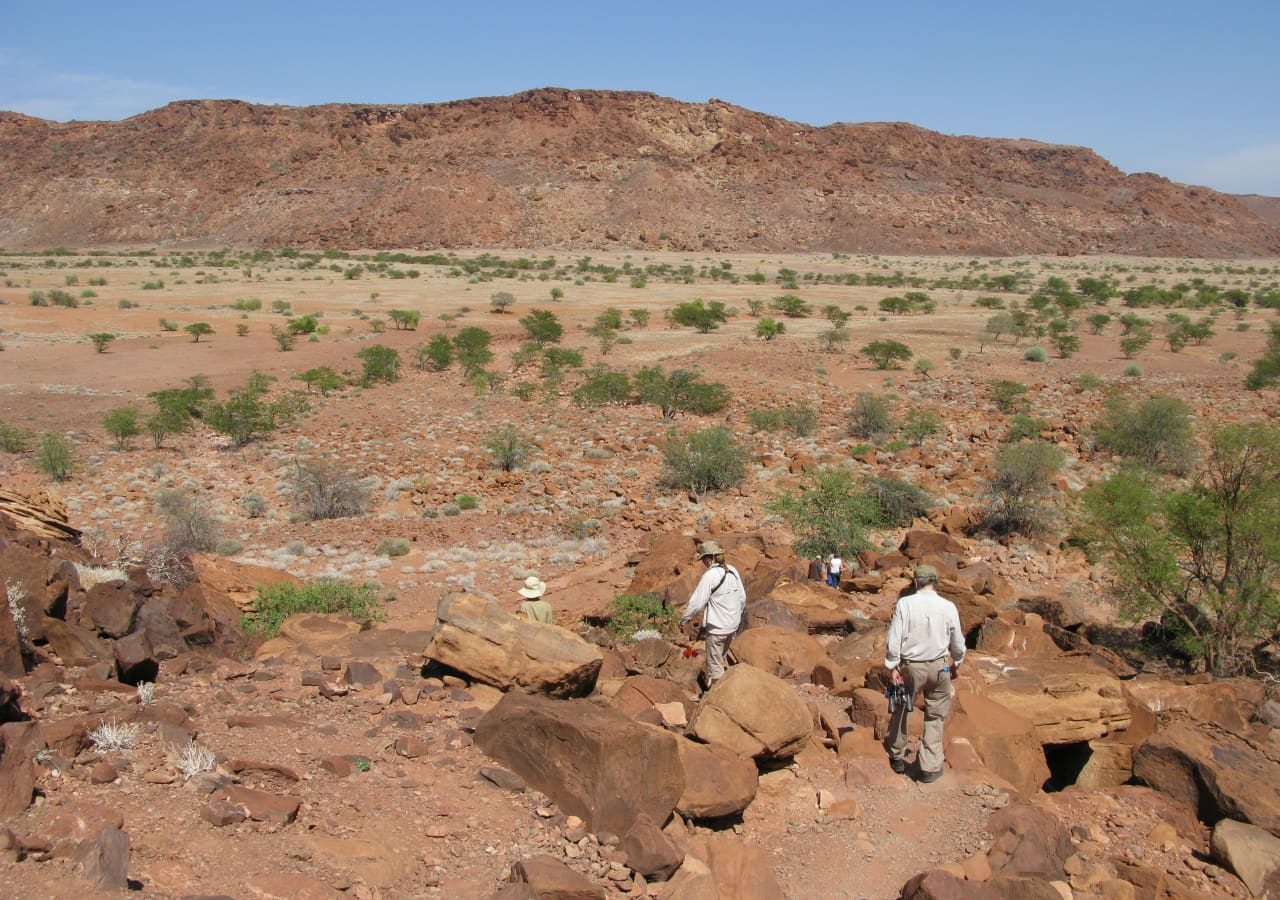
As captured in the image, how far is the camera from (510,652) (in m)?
6.41

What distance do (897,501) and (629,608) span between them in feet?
19.7

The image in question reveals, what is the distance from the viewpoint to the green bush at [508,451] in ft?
53.2

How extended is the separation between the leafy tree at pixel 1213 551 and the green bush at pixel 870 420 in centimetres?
928

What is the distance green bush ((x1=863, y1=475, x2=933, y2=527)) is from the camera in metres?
13.8

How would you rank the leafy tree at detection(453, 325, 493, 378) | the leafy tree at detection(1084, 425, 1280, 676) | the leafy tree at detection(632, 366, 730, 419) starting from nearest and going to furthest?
the leafy tree at detection(1084, 425, 1280, 676) → the leafy tree at detection(632, 366, 730, 419) → the leafy tree at detection(453, 325, 493, 378)

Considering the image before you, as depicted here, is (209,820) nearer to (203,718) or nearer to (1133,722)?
(203,718)

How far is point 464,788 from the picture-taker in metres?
5.16

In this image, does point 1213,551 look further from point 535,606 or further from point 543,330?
point 543,330

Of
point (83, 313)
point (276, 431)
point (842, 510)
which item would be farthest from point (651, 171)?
point (842, 510)

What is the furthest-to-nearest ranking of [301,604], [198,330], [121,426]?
[198,330]
[121,426]
[301,604]

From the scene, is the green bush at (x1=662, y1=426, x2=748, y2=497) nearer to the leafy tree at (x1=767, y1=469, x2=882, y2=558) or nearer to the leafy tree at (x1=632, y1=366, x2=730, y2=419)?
the leafy tree at (x1=767, y1=469, x2=882, y2=558)

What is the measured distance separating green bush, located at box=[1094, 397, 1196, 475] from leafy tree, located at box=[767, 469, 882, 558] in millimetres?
6422

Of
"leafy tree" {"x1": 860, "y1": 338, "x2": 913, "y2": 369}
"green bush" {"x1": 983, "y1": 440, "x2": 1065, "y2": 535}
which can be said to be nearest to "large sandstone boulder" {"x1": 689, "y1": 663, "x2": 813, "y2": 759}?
"green bush" {"x1": 983, "y1": 440, "x2": 1065, "y2": 535}

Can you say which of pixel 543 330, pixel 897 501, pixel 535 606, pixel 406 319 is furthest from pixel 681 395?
pixel 406 319
